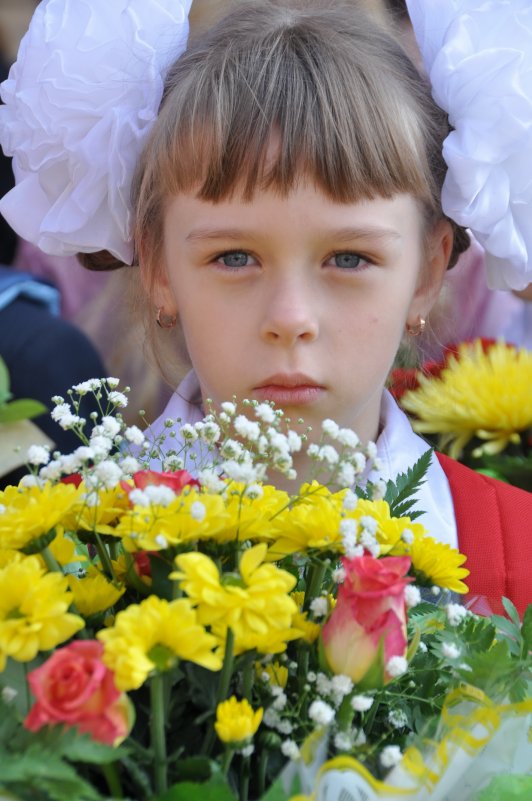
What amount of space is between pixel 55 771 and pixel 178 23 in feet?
4.04

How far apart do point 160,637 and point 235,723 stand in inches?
2.8

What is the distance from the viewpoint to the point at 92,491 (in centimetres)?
80

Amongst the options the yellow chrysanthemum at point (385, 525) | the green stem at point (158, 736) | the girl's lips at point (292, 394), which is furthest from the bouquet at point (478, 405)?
the green stem at point (158, 736)

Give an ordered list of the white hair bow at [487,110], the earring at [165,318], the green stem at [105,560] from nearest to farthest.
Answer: the green stem at [105,560] → the white hair bow at [487,110] → the earring at [165,318]

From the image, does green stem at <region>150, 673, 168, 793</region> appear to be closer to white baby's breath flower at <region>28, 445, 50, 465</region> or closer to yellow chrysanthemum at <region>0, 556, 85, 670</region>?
yellow chrysanthemum at <region>0, 556, 85, 670</region>

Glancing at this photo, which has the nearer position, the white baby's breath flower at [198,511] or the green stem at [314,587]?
the white baby's breath flower at [198,511]

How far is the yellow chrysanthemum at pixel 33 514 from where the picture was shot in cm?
75

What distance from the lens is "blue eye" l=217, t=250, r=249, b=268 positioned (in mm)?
1394

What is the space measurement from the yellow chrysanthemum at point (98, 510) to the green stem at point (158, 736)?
0.14 metres

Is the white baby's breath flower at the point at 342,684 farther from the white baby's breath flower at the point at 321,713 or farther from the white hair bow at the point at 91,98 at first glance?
the white hair bow at the point at 91,98

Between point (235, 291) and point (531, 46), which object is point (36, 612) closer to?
point (235, 291)

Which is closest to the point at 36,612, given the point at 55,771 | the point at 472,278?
the point at 55,771

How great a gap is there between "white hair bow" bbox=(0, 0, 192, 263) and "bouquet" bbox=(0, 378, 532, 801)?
0.77 metres

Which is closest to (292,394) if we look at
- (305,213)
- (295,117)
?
(305,213)
